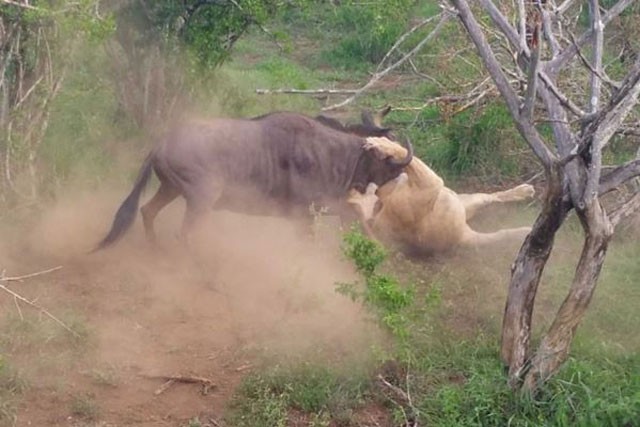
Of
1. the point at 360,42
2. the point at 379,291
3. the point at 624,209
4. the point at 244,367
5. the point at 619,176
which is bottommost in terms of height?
the point at 360,42

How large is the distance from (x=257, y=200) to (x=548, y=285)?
2.08m

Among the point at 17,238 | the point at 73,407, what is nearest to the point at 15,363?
the point at 73,407

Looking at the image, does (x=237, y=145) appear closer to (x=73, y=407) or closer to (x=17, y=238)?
(x=17, y=238)

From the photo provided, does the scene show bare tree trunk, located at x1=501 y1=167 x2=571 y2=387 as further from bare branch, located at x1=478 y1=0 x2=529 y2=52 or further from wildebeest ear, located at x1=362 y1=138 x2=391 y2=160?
wildebeest ear, located at x1=362 y1=138 x2=391 y2=160

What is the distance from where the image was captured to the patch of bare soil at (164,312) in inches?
227

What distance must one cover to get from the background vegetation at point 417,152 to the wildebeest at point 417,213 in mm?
242

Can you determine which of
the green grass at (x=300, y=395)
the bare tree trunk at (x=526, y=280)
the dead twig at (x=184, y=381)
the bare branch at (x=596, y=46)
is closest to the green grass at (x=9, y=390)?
the dead twig at (x=184, y=381)

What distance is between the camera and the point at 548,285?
723 cm

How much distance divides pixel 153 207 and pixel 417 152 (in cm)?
280

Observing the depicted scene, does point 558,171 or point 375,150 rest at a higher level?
point 558,171

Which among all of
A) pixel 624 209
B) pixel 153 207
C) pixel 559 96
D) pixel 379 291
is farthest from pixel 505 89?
pixel 153 207

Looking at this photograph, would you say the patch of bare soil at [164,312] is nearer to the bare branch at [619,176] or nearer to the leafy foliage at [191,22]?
the leafy foliage at [191,22]

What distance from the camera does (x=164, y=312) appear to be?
6.78m

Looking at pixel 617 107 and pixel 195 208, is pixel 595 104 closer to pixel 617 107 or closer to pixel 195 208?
pixel 617 107
